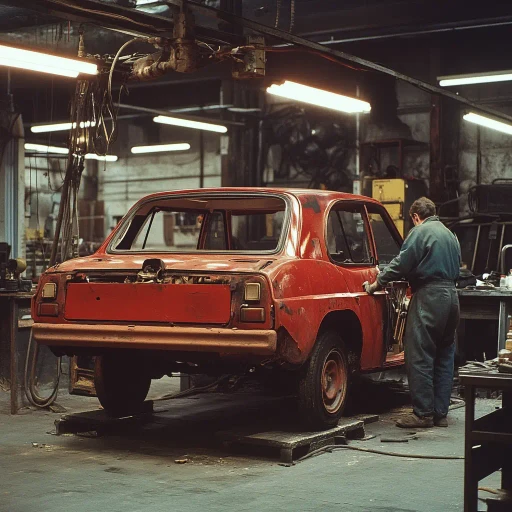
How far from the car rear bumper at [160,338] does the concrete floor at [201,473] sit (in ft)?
2.53

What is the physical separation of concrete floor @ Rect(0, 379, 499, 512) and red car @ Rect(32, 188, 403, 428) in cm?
55

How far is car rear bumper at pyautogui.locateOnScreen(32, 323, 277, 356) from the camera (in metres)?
6.13

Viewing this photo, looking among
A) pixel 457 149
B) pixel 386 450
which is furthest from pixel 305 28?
pixel 386 450

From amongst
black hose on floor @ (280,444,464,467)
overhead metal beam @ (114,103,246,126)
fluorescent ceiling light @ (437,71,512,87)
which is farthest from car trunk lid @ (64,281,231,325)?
overhead metal beam @ (114,103,246,126)

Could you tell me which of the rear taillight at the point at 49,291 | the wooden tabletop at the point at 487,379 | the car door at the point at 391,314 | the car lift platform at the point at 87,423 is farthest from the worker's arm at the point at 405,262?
the wooden tabletop at the point at 487,379

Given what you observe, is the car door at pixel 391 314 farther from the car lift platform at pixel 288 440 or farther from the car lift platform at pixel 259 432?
the car lift platform at pixel 288 440

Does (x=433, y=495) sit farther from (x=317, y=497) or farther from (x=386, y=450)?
(x=386, y=450)

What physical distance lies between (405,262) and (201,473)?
262cm

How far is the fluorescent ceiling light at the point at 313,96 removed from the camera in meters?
11.4

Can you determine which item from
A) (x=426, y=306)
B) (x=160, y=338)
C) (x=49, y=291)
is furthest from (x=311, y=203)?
(x=49, y=291)

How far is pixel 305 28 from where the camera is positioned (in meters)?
15.0

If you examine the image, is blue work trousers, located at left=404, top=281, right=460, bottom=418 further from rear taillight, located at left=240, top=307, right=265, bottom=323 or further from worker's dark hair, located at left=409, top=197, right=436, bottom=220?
rear taillight, located at left=240, top=307, right=265, bottom=323

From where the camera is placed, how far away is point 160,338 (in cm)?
636

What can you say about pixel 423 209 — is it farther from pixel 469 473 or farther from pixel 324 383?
pixel 469 473
